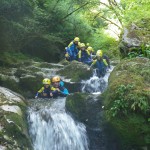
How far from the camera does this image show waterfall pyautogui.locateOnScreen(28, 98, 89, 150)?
770cm

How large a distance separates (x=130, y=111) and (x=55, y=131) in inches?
81.5

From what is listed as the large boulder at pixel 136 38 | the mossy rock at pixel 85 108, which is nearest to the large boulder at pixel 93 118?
the mossy rock at pixel 85 108

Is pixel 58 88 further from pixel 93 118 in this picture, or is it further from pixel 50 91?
pixel 93 118

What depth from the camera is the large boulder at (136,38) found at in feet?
36.7

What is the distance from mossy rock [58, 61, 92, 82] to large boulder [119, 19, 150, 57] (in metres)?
1.60

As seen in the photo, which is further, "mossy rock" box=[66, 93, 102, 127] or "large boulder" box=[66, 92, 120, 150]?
"mossy rock" box=[66, 93, 102, 127]

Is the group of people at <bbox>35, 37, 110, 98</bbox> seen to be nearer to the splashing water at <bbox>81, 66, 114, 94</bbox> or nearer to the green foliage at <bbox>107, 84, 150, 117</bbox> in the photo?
the splashing water at <bbox>81, 66, 114, 94</bbox>

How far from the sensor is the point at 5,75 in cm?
1095

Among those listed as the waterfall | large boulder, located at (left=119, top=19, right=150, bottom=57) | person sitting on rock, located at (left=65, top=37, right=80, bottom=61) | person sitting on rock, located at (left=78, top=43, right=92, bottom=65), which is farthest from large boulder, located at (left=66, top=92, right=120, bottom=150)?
person sitting on rock, located at (left=65, top=37, right=80, bottom=61)

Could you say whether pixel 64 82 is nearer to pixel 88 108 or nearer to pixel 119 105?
pixel 88 108

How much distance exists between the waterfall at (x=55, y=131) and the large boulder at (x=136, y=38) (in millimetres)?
4132

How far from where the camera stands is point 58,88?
34.8 ft

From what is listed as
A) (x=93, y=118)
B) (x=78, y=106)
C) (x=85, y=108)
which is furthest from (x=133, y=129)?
(x=78, y=106)

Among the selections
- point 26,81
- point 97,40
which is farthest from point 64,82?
point 97,40
